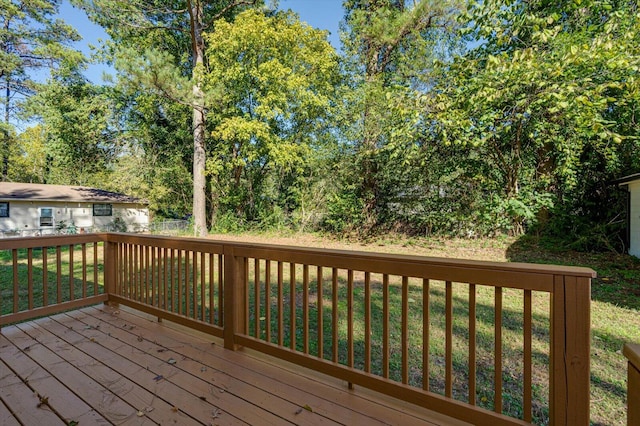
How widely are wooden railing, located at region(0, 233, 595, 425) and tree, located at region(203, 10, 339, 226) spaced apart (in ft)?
28.4

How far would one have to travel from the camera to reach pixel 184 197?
14.9 metres

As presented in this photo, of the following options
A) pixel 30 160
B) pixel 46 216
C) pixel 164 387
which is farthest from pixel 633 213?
pixel 30 160

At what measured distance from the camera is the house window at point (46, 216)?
1587 cm

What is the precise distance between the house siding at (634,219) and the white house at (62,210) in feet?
60.2

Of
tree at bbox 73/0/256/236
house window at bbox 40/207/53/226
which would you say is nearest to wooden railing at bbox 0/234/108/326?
Answer: tree at bbox 73/0/256/236

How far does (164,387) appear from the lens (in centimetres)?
194

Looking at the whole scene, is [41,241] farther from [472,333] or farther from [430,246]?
[430,246]

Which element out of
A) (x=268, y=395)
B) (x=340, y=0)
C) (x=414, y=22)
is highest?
(x=340, y=0)

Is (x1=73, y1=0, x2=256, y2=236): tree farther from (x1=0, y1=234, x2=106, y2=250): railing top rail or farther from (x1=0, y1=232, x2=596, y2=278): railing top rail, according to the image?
(x1=0, y1=232, x2=596, y2=278): railing top rail

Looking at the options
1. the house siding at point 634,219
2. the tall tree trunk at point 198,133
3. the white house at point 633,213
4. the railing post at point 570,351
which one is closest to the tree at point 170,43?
the tall tree trunk at point 198,133

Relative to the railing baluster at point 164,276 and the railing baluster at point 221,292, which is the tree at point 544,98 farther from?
the railing baluster at point 164,276

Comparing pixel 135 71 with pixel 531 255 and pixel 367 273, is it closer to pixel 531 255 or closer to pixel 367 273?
pixel 367 273

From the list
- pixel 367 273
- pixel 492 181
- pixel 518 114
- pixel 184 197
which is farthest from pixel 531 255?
pixel 184 197

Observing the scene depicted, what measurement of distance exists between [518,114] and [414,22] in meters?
5.86
